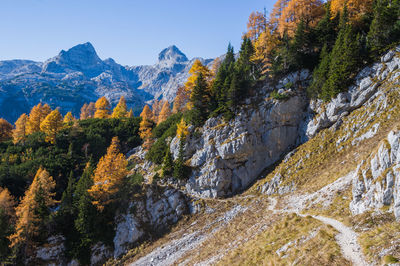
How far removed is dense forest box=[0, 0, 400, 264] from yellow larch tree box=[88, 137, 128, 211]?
0.56 feet

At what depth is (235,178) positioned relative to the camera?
3969cm

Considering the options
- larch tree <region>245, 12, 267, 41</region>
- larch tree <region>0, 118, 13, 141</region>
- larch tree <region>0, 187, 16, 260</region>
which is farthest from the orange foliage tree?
larch tree <region>0, 118, 13, 141</region>

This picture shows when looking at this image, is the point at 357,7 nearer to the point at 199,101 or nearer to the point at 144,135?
the point at 199,101

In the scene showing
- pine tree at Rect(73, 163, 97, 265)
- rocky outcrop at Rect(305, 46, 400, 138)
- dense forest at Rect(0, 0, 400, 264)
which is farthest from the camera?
dense forest at Rect(0, 0, 400, 264)

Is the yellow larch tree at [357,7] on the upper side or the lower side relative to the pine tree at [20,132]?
lower

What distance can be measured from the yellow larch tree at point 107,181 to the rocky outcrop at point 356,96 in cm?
3635

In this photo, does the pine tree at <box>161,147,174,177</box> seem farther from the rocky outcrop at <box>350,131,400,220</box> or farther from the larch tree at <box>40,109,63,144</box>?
the larch tree at <box>40,109,63,144</box>

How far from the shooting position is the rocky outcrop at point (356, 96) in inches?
1258

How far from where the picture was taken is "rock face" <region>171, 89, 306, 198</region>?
129ft

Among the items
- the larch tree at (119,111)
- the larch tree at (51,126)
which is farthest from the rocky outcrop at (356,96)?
the larch tree at (119,111)

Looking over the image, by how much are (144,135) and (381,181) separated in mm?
56233

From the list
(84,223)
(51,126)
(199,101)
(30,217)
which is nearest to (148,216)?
(84,223)

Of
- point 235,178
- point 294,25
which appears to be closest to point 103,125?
point 235,178

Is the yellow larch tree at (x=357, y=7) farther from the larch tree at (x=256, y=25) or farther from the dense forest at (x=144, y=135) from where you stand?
the larch tree at (x=256, y=25)
